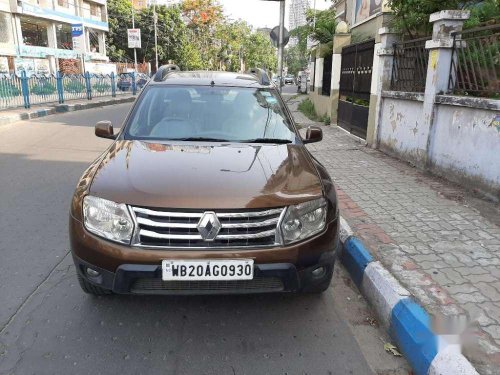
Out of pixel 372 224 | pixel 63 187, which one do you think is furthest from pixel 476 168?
pixel 63 187

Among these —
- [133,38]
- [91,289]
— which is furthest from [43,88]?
[133,38]

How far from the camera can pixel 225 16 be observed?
46531 mm

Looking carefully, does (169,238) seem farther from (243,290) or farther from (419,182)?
(419,182)

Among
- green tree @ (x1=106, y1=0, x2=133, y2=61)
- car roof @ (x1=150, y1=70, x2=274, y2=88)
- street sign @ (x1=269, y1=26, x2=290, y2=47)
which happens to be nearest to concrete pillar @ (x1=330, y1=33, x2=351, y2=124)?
street sign @ (x1=269, y1=26, x2=290, y2=47)

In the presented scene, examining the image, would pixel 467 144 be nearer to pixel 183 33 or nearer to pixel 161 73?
pixel 161 73

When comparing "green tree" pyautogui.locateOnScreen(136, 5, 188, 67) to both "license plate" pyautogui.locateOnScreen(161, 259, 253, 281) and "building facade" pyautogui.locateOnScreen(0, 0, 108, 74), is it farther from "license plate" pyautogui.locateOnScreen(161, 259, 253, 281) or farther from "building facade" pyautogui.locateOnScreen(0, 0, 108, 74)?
"license plate" pyautogui.locateOnScreen(161, 259, 253, 281)

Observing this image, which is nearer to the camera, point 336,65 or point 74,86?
point 336,65

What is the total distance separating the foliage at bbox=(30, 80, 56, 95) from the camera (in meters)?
17.0

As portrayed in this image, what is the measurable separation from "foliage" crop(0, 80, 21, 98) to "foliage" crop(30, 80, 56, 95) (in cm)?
95

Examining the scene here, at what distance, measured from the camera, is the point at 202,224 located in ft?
8.16

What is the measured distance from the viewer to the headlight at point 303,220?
2611mm

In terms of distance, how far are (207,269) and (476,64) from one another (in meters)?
5.13

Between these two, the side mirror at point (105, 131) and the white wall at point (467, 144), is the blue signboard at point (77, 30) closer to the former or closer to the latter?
the white wall at point (467, 144)

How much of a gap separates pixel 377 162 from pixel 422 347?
5587 mm
